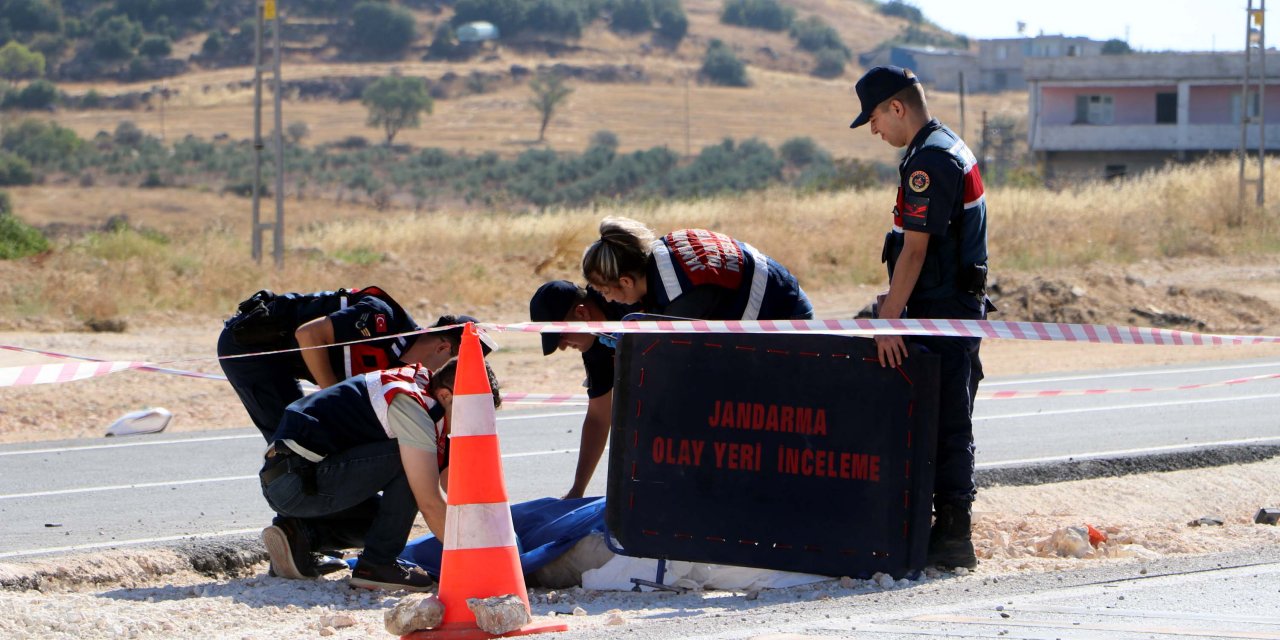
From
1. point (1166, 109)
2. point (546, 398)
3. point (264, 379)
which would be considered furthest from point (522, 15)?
point (264, 379)

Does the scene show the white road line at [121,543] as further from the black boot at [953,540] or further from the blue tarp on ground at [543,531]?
the black boot at [953,540]

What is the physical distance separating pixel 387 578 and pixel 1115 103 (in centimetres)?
5437

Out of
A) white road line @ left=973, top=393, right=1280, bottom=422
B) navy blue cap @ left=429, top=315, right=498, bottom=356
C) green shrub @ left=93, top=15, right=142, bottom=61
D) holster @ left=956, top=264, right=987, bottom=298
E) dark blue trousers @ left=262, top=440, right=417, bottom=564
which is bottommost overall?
white road line @ left=973, top=393, right=1280, bottom=422

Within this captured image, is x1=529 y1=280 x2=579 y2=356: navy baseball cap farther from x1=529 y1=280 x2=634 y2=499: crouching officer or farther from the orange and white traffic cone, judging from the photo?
the orange and white traffic cone

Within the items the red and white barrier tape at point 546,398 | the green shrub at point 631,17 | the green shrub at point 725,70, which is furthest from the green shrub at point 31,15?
the red and white barrier tape at point 546,398

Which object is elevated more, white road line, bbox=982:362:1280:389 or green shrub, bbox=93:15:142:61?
green shrub, bbox=93:15:142:61

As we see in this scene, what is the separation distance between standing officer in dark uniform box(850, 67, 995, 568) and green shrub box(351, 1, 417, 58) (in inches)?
3858

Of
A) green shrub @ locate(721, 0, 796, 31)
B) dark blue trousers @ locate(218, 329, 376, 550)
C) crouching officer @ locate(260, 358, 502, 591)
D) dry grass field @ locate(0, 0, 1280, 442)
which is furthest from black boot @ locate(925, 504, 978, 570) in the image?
green shrub @ locate(721, 0, 796, 31)

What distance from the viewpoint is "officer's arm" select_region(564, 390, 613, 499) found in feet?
20.6

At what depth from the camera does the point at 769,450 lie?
5.23 meters

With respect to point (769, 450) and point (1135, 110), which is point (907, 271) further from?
point (1135, 110)

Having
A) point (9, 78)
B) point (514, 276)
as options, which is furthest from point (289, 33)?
point (514, 276)

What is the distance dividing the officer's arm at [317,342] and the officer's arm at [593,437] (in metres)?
1.16

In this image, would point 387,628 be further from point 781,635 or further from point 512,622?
point 781,635
